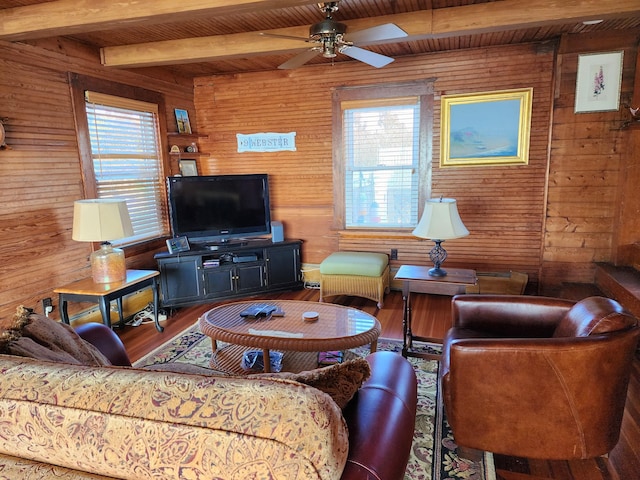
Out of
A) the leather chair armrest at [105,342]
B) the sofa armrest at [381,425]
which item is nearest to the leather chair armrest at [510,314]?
the sofa armrest at [381,425]

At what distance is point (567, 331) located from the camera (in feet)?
6.45

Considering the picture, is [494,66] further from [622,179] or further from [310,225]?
[310,225]

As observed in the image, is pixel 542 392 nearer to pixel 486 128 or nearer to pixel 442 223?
pixel 442 223

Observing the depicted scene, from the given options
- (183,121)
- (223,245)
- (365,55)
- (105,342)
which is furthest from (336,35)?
(183,121)

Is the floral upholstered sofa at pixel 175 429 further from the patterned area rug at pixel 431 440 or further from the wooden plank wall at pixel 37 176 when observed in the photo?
the wooden plank wall at pixel 37 176

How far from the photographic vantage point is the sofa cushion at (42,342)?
137 cm

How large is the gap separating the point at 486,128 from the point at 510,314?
245 cm

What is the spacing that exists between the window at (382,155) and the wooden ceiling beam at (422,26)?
1111 millimetres

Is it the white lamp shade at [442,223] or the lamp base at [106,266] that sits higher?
the white lamp shade at [442,223]

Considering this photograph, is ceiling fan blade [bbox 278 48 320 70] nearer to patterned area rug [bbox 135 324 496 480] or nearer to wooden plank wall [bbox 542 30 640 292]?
patterned area rug [bbox 135 324 496 480]

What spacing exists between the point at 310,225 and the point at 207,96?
2.04 meters

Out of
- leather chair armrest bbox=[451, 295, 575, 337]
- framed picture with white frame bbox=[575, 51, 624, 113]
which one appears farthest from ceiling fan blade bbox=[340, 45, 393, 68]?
framed picture with white frame bbox=[575, 51, 624, 113]

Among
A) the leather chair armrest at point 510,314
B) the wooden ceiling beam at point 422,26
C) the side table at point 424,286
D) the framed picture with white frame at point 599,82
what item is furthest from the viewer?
the framed picture with white frame at point 599,82

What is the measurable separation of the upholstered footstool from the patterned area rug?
1041mm
